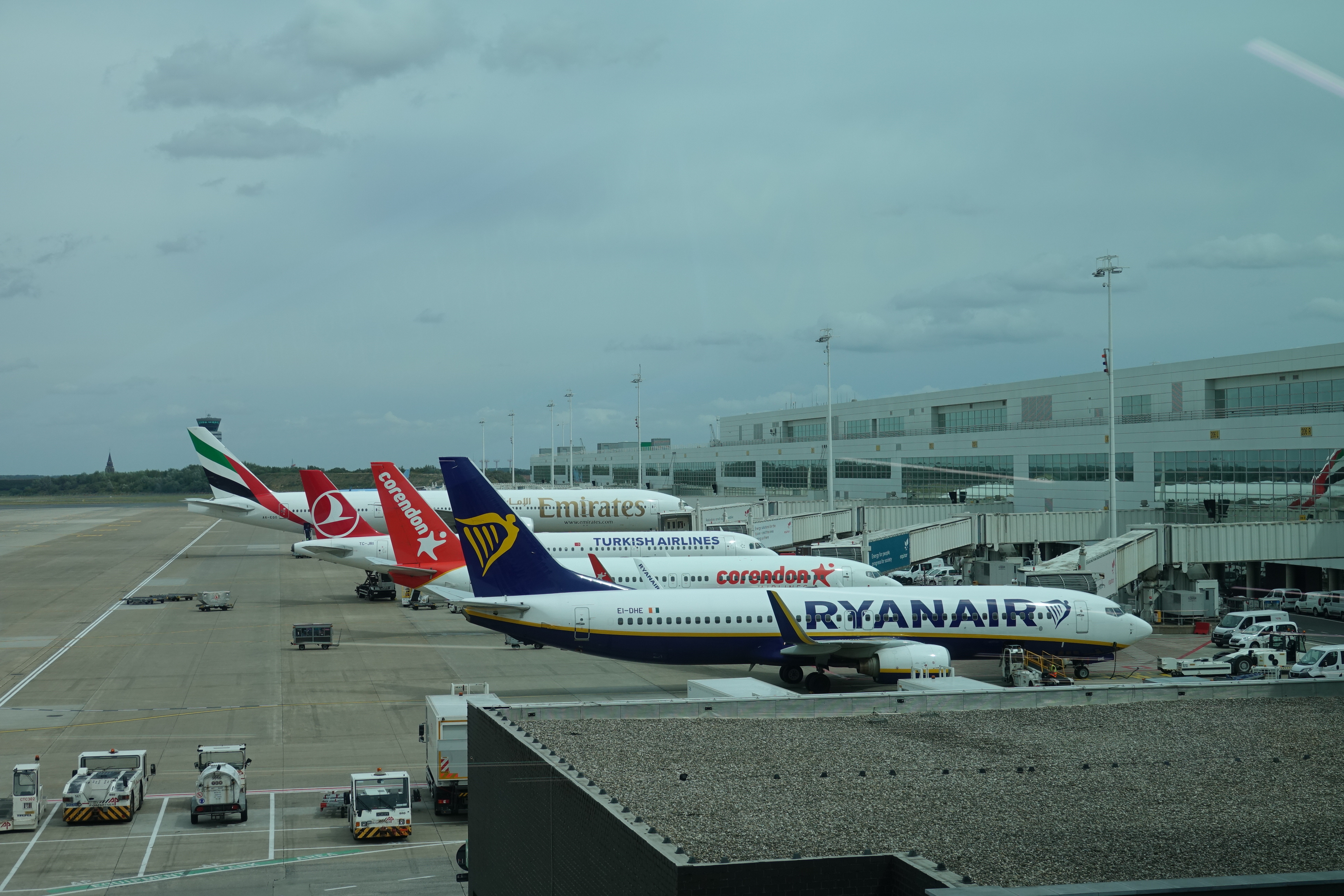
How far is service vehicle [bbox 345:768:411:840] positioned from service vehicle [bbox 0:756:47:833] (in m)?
8.00

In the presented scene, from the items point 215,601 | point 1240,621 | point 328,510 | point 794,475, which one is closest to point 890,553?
point 1240,621

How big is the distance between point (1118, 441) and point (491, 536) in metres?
47.9

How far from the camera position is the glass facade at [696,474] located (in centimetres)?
14288

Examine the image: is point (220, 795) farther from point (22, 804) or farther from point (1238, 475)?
point (1238, 475)

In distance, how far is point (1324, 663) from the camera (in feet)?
140

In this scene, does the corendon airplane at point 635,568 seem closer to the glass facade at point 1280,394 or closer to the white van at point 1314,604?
the glass facade at point 1280,394

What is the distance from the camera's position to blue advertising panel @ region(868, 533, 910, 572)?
67.4m

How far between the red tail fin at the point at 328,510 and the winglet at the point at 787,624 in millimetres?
48091

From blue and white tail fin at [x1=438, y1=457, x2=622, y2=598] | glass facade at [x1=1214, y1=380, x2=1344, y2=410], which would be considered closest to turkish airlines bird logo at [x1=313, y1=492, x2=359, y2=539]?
blue and white tail fin at [x1=438, y1=457, x2=622, y2=598]

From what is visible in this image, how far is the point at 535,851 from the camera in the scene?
18766 mm

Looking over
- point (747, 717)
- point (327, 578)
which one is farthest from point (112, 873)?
point (327, 578)

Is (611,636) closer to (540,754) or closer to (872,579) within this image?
(872,579)

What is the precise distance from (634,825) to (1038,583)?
150 ft

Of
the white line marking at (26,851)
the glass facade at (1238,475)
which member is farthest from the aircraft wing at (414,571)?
the glass facade at (1238,475)
